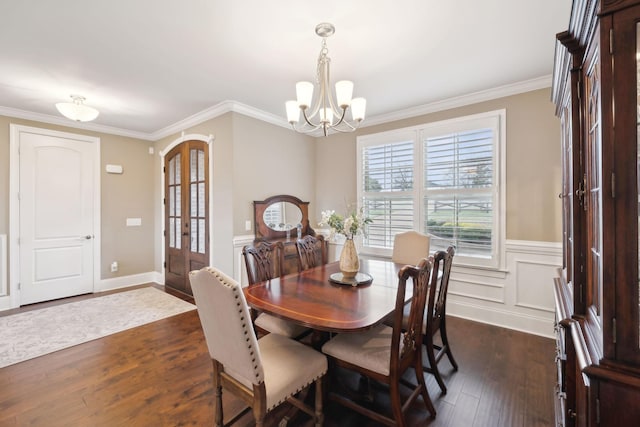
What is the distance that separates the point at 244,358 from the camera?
127cm

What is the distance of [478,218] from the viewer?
10.5 ft

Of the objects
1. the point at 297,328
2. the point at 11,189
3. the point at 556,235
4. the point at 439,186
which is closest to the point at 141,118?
the point at 11,189

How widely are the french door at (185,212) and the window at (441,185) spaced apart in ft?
7.33

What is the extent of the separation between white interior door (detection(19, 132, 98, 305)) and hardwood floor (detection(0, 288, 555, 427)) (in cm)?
200

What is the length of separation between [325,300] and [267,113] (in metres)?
2.81

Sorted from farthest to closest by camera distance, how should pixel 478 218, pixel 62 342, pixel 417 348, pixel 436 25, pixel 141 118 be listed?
pixel 141 118 → pixel 478 218 → pixel 62 342 → pixel 436 25 → pixel 417 348

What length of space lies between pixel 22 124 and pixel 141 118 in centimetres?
142

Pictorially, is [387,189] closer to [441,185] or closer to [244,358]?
[441,185]

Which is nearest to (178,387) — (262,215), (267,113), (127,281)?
(262,215)

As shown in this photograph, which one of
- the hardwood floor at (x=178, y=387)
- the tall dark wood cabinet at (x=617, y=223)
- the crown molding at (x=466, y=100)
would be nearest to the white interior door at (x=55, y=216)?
the hardwood floor at (x=178, y=387)

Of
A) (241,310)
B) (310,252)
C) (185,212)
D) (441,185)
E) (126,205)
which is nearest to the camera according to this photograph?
(241,310)

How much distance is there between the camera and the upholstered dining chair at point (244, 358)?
49.0 inches

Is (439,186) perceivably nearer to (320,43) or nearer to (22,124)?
(320,43)

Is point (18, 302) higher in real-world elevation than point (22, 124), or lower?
lower
